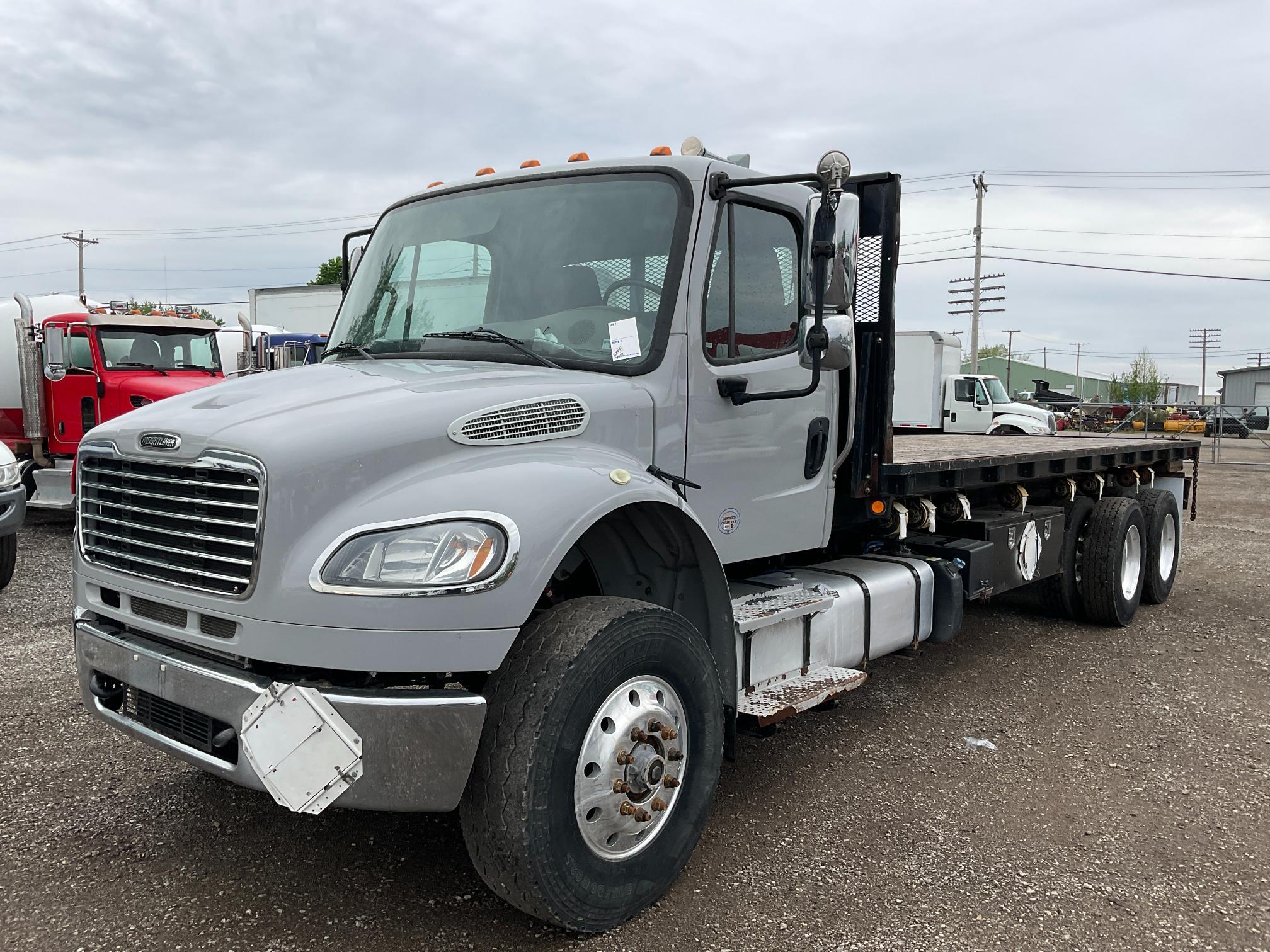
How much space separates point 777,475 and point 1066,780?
1.93 metres

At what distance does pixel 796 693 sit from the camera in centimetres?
411

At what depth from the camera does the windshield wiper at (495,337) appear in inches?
141

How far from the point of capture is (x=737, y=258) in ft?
13.0

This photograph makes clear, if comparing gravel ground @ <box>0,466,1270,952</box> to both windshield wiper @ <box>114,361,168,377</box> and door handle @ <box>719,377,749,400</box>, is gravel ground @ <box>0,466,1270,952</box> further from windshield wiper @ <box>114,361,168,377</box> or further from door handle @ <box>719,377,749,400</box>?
windshield wiper @ <box>114,361,168,377</box>

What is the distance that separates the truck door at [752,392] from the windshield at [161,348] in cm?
1055

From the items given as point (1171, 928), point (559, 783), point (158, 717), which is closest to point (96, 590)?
point (158, 717)

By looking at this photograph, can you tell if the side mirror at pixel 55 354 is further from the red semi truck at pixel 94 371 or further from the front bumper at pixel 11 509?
the front bumper at pixel 11 509

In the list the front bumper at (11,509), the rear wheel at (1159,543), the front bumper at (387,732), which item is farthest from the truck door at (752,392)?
the front bumper at (11,509)

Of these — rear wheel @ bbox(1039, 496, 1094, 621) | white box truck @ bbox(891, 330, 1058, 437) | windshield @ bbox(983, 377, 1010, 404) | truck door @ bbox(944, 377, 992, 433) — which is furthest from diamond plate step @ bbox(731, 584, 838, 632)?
windshield @ bbox(983, 377, 1010, 404)

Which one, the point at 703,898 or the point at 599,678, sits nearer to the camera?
the point at 599,678

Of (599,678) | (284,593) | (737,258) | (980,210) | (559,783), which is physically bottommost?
(559,783)

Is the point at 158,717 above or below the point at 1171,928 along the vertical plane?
above

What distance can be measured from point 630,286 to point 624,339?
0.20m

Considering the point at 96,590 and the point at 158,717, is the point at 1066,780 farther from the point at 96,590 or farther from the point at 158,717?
the point at 96,590
